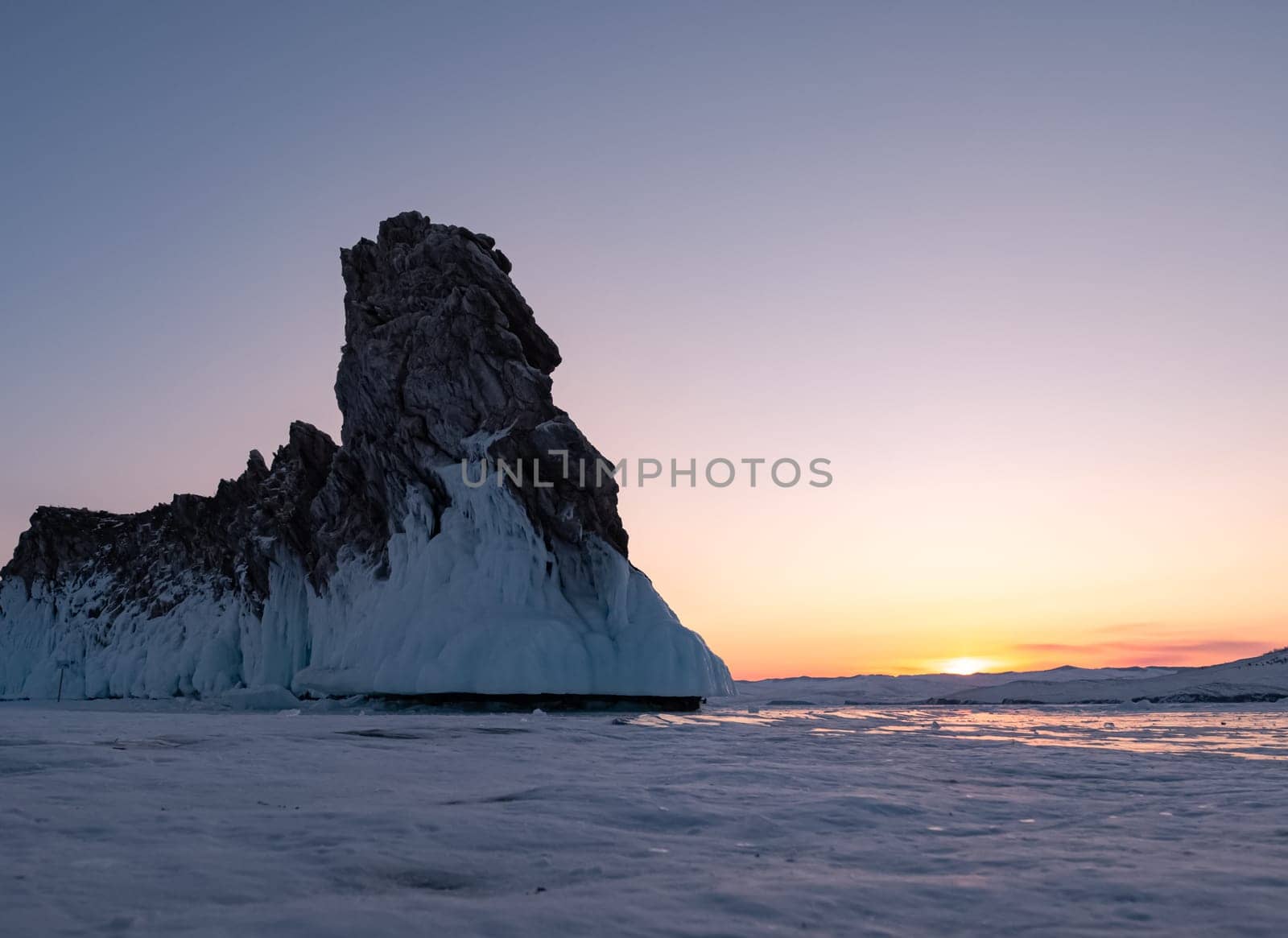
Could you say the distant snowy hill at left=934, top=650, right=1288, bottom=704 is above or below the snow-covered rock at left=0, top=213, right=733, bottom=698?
below

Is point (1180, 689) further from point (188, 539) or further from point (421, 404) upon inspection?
point (188, 539)

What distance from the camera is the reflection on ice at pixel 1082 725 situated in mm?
13961

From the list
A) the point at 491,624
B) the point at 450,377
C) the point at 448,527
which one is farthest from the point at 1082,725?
the point at 450,377

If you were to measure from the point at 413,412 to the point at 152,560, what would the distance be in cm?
4237

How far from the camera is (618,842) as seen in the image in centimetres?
573

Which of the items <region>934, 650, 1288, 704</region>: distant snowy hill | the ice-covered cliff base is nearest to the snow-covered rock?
the ice-covered cliff base

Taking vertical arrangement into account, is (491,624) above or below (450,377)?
below

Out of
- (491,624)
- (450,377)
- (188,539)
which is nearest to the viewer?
(491,624)

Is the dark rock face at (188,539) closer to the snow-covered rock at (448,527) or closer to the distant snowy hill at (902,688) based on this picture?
the snow-covered rock at (448,527)

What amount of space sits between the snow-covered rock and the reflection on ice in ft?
21.3

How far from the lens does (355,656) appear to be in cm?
3303

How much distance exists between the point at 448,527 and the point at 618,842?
2839cm

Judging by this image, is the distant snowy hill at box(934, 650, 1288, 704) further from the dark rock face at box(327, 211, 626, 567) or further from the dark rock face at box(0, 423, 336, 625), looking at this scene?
the dark rock face at box(0, 423, 336, 625)

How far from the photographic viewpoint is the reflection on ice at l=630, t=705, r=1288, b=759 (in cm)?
1396
